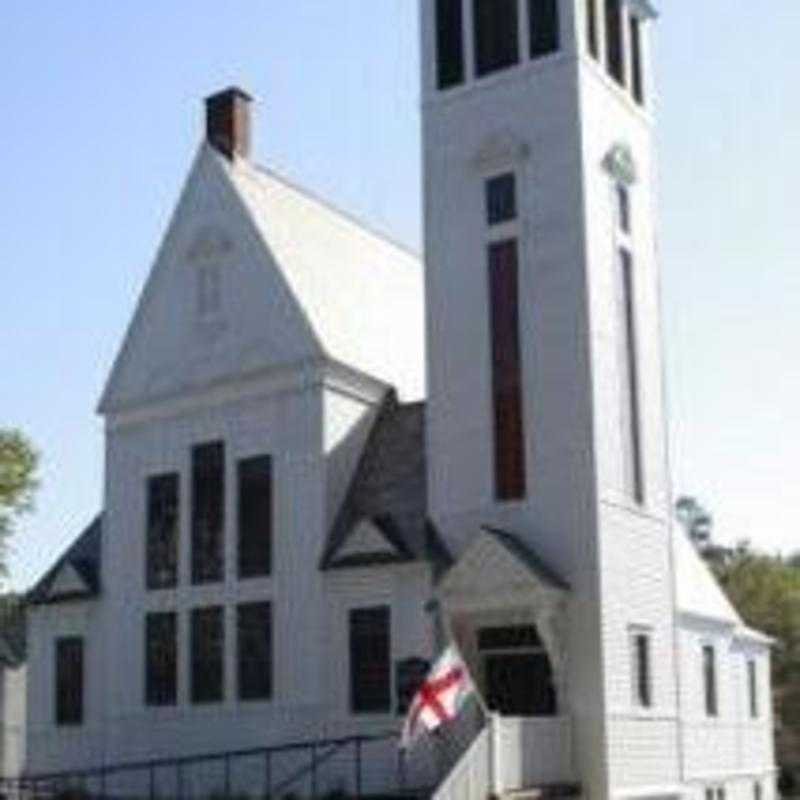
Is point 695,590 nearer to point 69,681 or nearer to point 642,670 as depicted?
point 642,670

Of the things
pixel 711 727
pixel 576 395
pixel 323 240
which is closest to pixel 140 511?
pixel 323 240

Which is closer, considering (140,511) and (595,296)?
(595,296)

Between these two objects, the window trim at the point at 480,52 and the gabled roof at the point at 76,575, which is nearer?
the window trim at the point at 480,52

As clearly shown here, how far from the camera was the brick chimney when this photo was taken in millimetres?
42406

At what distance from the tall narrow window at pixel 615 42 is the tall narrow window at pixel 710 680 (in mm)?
13576

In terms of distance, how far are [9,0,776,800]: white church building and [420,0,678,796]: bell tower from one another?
71 mm

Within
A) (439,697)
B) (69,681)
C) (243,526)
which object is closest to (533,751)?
(439,697)

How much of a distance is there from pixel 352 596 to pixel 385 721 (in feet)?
9.12

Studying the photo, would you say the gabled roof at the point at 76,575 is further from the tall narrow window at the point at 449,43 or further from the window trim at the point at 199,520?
the tall narrow window at the point at 449,43

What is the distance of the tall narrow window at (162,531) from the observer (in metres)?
40.2

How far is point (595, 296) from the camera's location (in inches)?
1388

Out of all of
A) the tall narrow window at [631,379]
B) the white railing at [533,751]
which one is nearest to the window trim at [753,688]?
the tall narrow window at [631,379]

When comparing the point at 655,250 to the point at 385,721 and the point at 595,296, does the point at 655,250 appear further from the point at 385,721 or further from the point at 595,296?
the point at 385,721

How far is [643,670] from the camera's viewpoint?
116 feet
